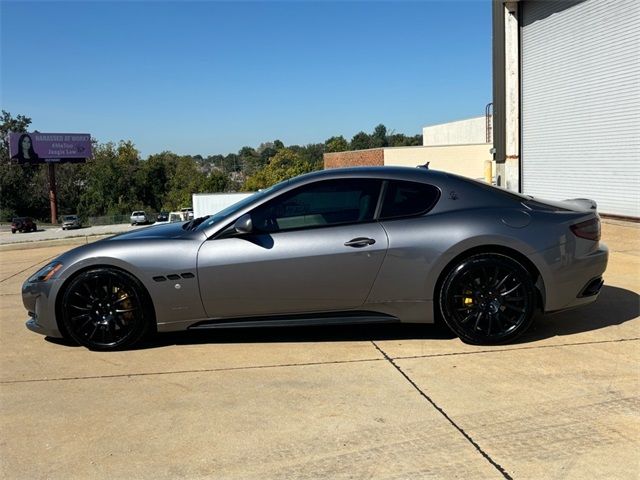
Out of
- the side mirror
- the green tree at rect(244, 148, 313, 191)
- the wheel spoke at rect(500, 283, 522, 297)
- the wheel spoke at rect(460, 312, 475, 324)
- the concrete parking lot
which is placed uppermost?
the green tree at rect(244, 148, 313, 191)

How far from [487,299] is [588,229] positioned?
40.6 inches

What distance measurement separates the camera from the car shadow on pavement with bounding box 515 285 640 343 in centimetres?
482

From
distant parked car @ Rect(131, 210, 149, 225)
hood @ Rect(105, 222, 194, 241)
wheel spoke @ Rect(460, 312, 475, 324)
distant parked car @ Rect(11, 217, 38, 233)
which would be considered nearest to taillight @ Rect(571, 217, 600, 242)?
wheel spoke @ Rect(460, 312, 475, 324)

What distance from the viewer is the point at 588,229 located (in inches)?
183

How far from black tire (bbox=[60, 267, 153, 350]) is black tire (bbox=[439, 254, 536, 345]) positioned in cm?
240

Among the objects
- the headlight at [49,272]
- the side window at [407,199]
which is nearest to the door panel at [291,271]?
the side window at [407,199]

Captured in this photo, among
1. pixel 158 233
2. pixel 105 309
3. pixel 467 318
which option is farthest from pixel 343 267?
pixel 105 309

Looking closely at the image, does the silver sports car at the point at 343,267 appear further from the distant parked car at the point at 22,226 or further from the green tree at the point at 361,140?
the green tree at the point at 361,140

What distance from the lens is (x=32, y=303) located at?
475cm

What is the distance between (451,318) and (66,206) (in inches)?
3719

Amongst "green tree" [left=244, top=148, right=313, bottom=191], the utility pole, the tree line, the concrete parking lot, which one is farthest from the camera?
"green tree" [left=244, top=148, right=313, bottom=191]

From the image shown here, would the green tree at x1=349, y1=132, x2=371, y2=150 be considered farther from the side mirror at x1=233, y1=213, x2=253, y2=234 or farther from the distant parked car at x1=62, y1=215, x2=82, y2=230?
the side mirror at x1=233, y1=213, x2=253, y2=234

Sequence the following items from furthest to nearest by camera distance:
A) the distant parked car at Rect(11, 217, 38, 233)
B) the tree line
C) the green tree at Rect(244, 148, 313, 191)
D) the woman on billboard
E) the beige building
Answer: the green tree at Rect(244, 148, 313, 191) → the tree line → the woman on billboard → the distant parked car at Rect(11, 217, 38, 233) → the beige building

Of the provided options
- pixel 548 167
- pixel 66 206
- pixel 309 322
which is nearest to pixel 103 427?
pixel 309 322
